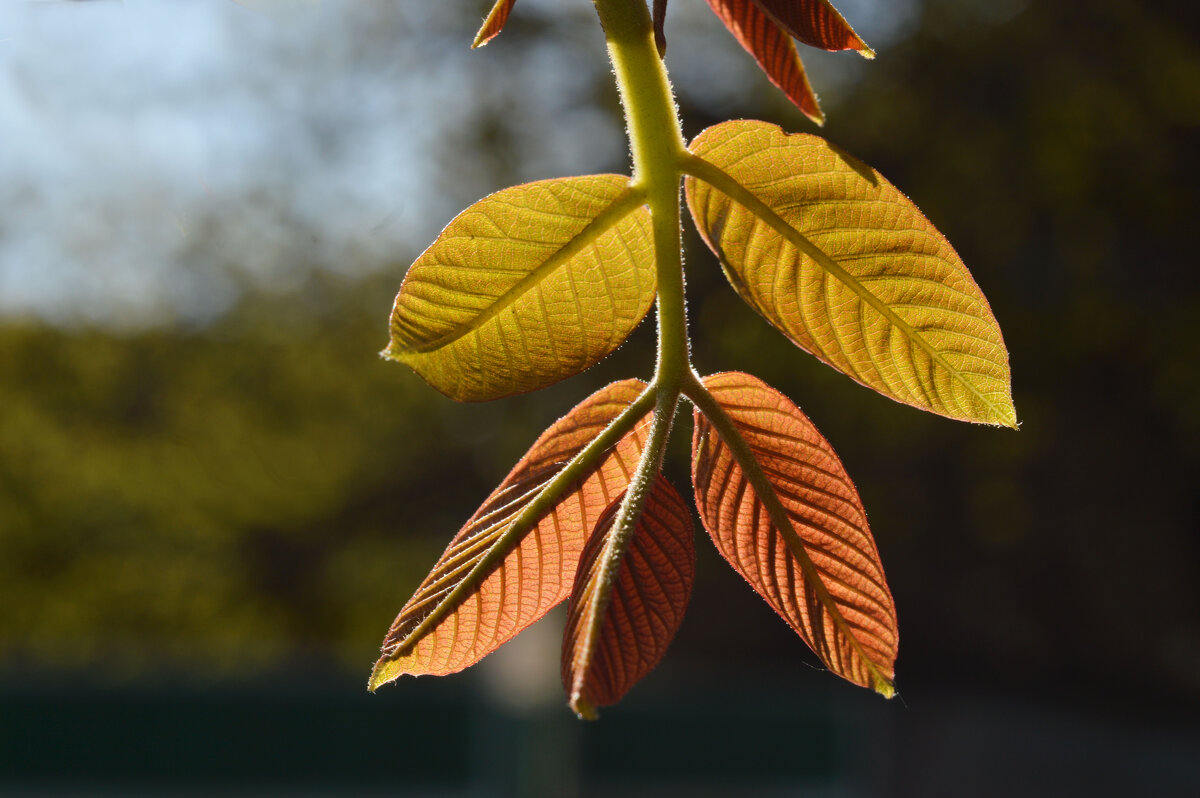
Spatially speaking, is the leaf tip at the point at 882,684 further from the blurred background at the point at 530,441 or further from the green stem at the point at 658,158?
the blurred background at the point at 530,441

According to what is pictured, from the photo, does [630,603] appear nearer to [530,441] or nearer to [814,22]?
[814,22]

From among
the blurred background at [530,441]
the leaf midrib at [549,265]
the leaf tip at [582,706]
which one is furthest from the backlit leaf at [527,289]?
the blurred background at [530,441]

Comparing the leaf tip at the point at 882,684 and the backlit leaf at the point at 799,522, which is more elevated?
the backlit leaf at the point at 799,522

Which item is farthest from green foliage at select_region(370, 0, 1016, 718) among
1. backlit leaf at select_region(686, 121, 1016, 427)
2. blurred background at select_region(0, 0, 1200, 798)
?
blurred background at select_region(0, 0, 1200, 798)

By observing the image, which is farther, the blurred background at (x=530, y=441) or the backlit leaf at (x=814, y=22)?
the blurred background at (x=530, y=441)

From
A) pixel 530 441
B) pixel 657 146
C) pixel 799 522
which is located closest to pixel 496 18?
pixel 657 146

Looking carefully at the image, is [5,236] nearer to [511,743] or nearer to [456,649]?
[456,649]

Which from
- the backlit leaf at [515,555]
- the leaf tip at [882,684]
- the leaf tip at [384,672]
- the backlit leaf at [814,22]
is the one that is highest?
the backlit leaf at [814,22]
